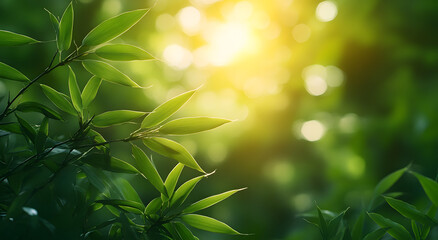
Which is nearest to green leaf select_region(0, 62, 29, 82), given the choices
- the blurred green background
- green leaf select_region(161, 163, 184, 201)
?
green leaf select_region(161, 163, 184, 201)

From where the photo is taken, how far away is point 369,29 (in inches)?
154

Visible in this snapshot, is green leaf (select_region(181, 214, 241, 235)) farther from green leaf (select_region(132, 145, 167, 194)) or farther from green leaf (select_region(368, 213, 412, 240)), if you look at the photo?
green leaf (select_region(368, 213, 412, 240))

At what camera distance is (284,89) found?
4.23 m

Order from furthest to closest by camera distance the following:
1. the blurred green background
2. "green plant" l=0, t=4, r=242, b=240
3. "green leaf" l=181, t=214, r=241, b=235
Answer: the blurred green background → "green leaf" l=181, t=214, r=241, b=235 → "green plant" l=0, t=4, r=242, b=240

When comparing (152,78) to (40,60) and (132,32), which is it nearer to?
(132,32)

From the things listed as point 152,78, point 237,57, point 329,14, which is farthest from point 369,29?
point 152,78

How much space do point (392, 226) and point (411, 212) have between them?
36 mm

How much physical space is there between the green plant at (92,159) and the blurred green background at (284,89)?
8.11ft

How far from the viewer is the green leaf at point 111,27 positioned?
536mm

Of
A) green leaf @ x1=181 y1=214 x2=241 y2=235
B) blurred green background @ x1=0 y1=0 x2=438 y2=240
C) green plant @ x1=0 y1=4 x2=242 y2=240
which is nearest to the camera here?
green plant @ x1=0 y1=4 x2=242 y2=240

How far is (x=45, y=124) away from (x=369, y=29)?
3.81 metres

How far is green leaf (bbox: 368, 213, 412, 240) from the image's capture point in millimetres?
614

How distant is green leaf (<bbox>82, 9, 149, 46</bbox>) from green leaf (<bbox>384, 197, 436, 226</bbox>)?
424 mm

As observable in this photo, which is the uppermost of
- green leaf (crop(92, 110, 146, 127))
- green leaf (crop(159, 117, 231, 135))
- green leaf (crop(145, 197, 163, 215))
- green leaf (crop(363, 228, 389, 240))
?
green leaf (crop(92, 110, 146, 127))
